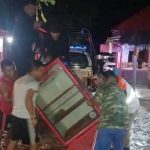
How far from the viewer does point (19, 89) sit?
5801 mm

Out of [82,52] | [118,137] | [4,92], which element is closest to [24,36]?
[4,92]

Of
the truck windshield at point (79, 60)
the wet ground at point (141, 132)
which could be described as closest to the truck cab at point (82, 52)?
the truck windshield at point (79, 60)

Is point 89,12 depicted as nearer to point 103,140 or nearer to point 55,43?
point 55,43

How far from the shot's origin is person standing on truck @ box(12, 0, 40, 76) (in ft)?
23.0

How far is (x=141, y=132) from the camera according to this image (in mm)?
10031

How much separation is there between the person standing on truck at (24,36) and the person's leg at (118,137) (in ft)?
6.47

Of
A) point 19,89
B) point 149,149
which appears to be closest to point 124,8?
point 149,149

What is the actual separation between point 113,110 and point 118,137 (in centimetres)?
40

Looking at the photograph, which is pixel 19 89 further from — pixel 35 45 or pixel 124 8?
pixel 124 8

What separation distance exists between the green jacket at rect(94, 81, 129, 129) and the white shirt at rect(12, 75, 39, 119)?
979 millimetres

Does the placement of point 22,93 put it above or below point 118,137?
above

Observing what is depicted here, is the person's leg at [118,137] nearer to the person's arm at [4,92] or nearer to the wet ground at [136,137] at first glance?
the wet ground at [136,137]

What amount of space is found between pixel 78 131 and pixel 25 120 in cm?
113

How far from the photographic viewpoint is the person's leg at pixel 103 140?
580cm
